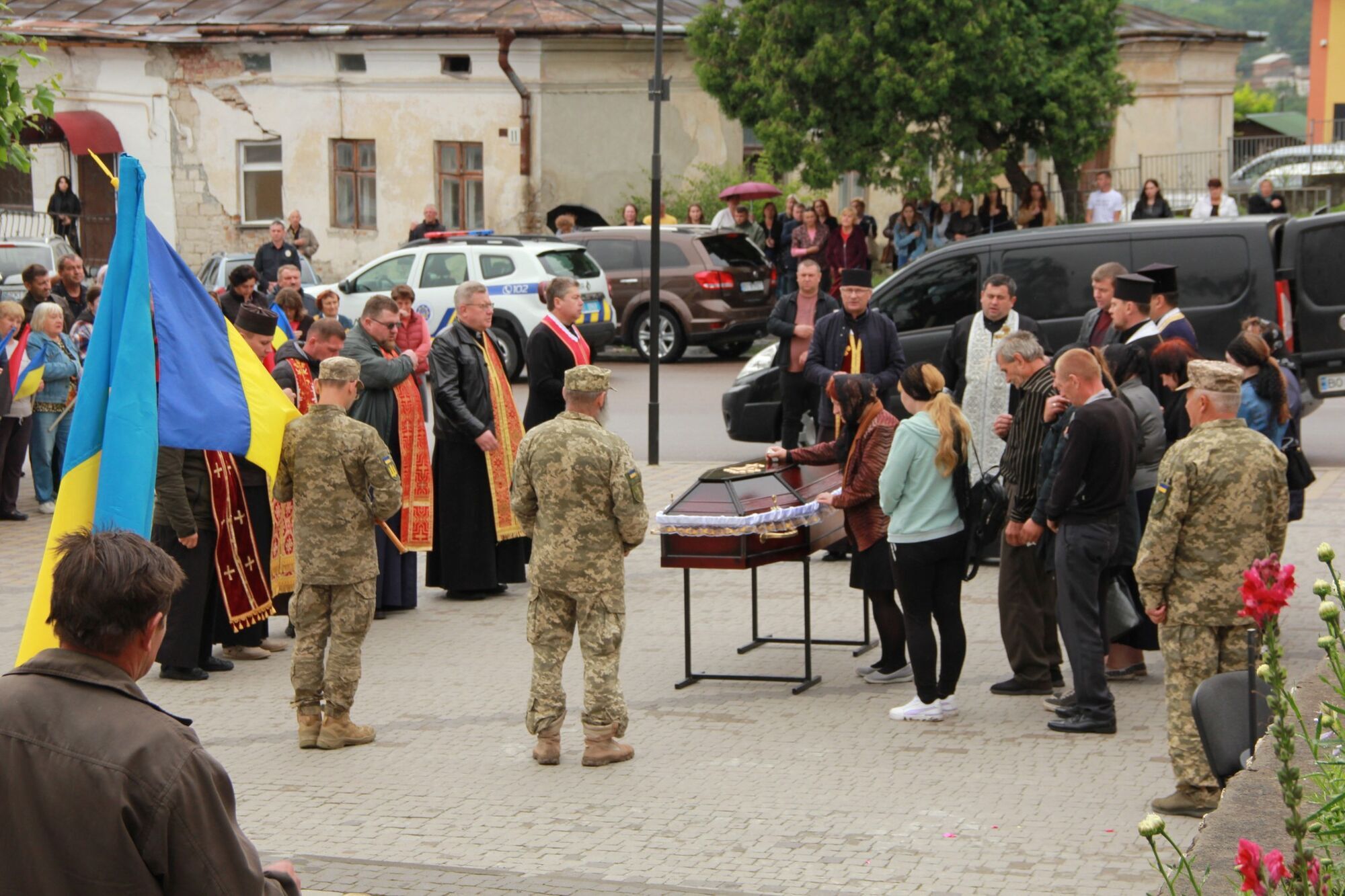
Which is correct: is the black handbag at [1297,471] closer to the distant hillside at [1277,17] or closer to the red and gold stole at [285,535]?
the red and gold stole at [285,535]

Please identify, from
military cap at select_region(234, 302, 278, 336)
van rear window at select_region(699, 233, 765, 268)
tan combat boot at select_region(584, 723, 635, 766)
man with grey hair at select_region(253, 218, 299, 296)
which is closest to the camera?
tan combat boot at select_region(584, 723, 635, 766)

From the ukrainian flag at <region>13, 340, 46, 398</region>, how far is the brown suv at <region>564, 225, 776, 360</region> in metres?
11.1

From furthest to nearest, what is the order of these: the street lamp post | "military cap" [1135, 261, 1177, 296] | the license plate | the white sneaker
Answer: the street lamp post → the license plate → "military cap" [1135, 261, 1177, 296] → the white sneaker

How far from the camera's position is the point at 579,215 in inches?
1218

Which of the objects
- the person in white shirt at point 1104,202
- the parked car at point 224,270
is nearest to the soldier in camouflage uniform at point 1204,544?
the parked car at point 224,270

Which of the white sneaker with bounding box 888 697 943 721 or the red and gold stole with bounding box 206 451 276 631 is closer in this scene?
the white sneaker with bounding box 888 697 943 721

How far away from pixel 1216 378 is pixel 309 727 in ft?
14.0

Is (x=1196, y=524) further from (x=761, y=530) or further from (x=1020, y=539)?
(x=761, y=530)

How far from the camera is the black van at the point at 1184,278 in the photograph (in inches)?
540

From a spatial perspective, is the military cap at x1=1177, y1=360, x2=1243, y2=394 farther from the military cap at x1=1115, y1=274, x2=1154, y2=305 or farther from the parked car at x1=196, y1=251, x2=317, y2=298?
the parked car at x1=196, y1=251, x2=317, y2=298

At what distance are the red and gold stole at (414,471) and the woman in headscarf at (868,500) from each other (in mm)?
3094

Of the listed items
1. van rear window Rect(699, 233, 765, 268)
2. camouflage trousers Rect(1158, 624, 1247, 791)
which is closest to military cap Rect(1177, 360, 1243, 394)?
camouflage trousers Rect(1158, 624, 1247, 791)

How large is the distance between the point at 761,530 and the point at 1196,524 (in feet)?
7.57

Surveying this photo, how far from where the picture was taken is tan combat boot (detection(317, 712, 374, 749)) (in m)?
7.75
